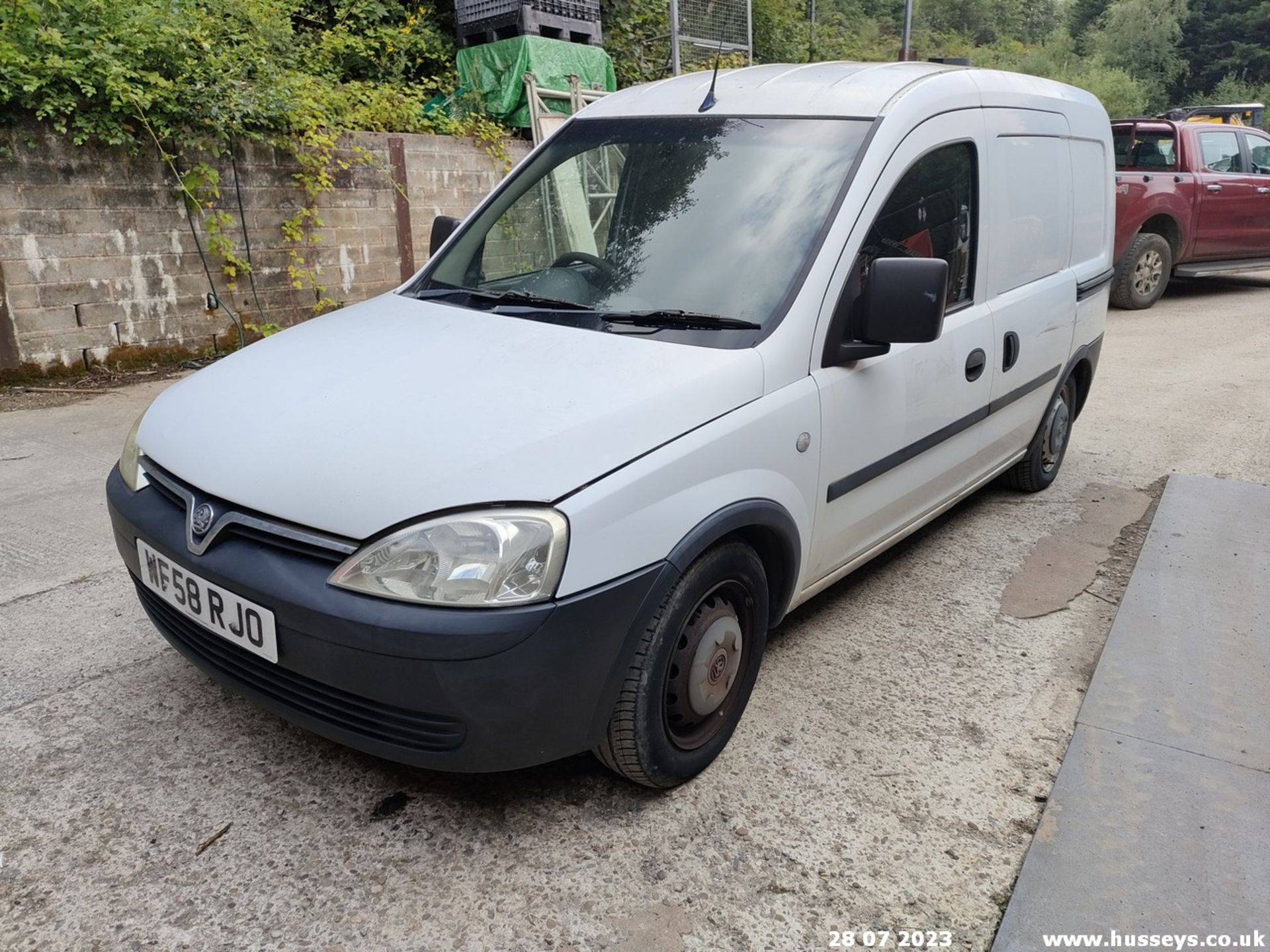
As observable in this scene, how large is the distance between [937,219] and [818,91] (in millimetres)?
581

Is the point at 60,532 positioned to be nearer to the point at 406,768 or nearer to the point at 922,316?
the point at 406,768

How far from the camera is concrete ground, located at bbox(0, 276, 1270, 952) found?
208 centimetres

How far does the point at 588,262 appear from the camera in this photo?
2.98 m

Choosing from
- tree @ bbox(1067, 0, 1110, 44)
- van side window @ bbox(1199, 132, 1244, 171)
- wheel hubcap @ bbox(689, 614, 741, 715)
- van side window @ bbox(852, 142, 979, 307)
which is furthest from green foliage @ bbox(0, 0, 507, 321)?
tree @ bbox(1067, 0, 1110, 44)

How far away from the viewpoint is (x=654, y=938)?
2039mm

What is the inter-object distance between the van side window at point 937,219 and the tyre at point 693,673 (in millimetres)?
1004

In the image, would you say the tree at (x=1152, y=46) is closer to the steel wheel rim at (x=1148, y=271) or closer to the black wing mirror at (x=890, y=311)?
the steel wheel rim at (x=1148, y=271)

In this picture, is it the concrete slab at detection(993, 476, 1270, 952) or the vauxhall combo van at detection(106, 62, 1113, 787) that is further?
the concrete slab at detection(993, 476, 1270, 952)

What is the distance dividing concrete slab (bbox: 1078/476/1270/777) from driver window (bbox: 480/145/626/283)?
2133mm

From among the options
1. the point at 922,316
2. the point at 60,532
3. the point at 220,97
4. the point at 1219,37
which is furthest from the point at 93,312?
the point at 1219,37

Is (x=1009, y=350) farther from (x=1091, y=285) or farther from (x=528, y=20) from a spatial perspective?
(x=528, y=20)

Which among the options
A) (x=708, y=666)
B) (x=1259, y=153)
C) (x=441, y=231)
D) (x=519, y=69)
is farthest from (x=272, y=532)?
(x=1259, y=153)

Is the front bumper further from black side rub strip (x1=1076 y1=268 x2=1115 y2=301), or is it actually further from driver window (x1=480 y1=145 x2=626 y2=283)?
black side rub strip (x1=1076 y1=268 x2=1115 y2=301)

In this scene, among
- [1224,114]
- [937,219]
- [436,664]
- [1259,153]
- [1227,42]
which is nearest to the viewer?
[436,664]
